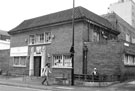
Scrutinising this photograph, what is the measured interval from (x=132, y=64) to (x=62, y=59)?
7667mm

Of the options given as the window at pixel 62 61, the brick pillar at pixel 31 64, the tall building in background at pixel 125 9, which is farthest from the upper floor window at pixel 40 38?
the tall building in background at pixel 125 9

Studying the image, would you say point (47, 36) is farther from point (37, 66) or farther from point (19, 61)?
point (19, 61)

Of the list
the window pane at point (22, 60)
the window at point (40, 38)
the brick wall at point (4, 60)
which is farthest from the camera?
the brick wall at point (4, 60)

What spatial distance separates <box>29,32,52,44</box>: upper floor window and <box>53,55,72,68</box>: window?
243 centimetres

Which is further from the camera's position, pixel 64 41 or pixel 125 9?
pixel 125 9

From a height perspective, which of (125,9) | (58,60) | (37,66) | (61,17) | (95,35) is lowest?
(37,66)

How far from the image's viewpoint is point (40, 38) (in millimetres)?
23984

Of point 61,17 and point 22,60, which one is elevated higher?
point 61,17

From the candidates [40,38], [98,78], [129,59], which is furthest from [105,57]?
[40,38]

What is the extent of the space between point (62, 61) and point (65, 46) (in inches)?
69.3

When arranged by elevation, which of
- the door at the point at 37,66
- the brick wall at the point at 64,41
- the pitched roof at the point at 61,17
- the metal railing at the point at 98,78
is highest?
the pitched roof at the point at 61,17

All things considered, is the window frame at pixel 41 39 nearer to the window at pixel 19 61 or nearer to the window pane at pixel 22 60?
the window pane at pixel 22 60

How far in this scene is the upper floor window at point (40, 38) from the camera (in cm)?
2303

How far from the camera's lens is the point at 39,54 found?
76.8 feet
